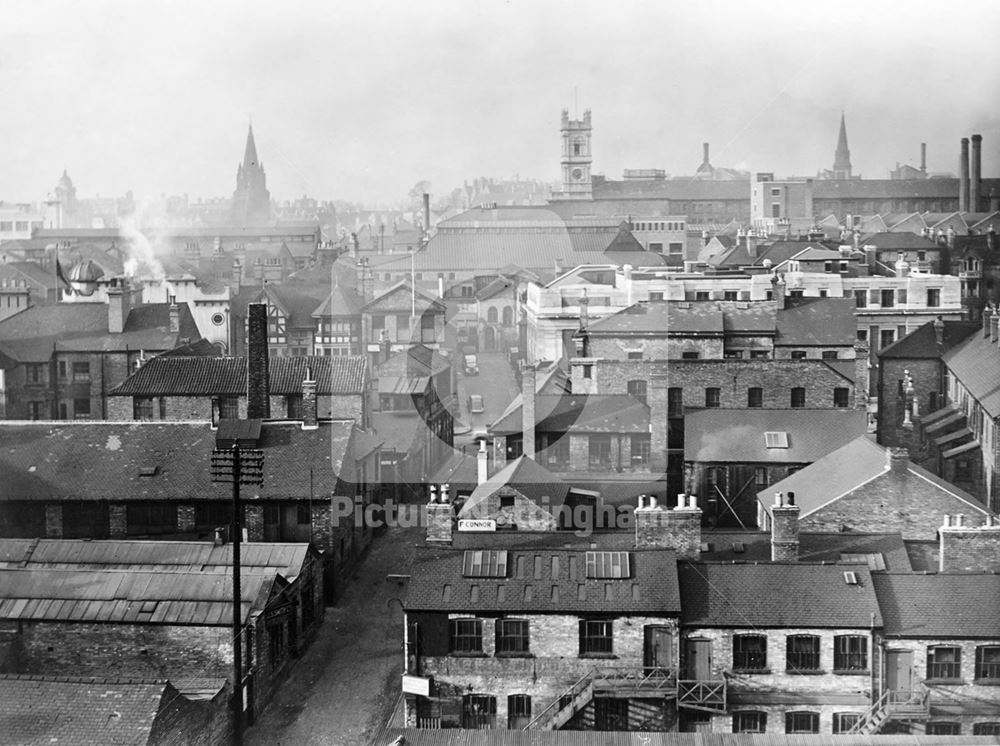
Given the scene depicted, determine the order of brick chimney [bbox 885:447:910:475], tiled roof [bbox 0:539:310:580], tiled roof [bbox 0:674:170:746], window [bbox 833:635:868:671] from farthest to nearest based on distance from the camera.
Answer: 1. brick chimney [bbox 885:447:910:475]
2. tiled roof [bbox 0:539:310:580]
3. window [bbox 833:635:868:671]
4. tiled roof [bbox 0:674:170:746]

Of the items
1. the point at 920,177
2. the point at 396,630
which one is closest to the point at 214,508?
the point at 396,630

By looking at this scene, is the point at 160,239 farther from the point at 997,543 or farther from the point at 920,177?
the point at 997,543

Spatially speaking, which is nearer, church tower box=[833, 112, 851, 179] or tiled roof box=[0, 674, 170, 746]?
tiled roof box=[0, 674, 170, 746]

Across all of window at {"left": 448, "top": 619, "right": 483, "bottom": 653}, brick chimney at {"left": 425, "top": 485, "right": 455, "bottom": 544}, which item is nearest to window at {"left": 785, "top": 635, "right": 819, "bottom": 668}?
window at {"left": 448, "top": 619, "right": 483, "bottom": 653}

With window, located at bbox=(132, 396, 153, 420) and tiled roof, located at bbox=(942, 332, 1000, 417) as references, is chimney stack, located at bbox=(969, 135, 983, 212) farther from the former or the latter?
window, located at bbox=(132, 396, 153, 420)

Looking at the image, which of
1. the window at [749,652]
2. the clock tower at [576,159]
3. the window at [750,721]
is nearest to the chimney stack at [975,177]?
the clock tower at [576,159]

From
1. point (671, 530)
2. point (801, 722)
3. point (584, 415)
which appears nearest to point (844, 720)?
point (801, 722)
